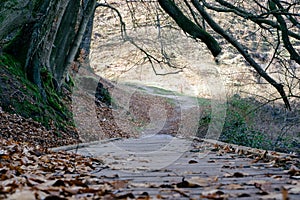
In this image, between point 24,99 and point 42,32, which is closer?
point 24,99

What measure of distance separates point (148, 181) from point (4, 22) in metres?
4.48

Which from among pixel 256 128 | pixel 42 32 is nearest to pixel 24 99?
pixel 42 32

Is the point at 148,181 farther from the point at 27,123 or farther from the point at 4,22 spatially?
the point at 27,123

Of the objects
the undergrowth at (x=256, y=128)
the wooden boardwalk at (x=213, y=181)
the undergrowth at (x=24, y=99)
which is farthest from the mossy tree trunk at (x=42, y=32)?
the undergrowth at (x=256, y=128)

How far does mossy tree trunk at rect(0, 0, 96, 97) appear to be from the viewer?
23.0 feet

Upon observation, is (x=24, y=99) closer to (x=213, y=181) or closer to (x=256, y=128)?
(x=213, y=181)

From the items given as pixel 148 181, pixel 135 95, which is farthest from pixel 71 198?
pixel 135 95

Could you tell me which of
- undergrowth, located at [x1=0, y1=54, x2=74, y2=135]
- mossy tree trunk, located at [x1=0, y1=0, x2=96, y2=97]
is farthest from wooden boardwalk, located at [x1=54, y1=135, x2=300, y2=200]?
undergrowth, located at [x1=0, y1=54, x2=74, y2=135]

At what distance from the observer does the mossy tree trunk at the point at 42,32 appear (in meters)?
7.02

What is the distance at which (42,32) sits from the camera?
9.80 m

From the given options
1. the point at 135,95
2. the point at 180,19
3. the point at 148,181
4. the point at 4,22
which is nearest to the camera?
the point at 148,181

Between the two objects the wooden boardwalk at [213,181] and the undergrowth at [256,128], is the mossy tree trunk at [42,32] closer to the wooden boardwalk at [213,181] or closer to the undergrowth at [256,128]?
the wooden boardwalk at [213,181]

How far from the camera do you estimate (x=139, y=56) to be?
987 inches

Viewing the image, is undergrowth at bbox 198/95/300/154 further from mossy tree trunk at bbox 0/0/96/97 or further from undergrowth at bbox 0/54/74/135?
mossy tree trunk at bbox 0/0/96/97
